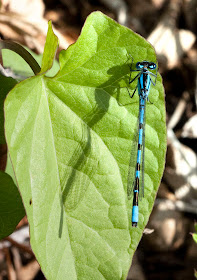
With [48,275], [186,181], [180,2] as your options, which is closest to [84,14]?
[180,2]

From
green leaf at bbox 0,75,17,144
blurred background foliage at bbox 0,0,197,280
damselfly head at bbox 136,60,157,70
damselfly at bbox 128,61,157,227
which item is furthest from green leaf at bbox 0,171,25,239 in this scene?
blurred background foliage at bbox 0,0,197,280

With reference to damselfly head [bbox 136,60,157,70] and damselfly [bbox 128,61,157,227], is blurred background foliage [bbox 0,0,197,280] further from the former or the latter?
damselfly head [bbox 136,60,157,70]

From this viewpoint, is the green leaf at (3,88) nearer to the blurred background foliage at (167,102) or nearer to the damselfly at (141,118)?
the damselfly at (141,118)

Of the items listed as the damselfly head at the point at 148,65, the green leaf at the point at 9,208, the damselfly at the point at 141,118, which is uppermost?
A: the damselfly head at the point at 148,65

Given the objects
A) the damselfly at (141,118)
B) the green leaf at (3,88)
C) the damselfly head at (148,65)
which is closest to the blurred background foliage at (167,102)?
the green leaf at (3,88)

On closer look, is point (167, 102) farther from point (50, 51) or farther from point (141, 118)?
point (50, 51)

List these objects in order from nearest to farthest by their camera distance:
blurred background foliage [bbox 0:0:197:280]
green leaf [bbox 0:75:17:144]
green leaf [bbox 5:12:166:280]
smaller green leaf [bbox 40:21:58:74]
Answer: smaller green leaf [bbox 40:21:58:74] < green leaf [bbox 5:12:166:280] < green leaf [bbox 0:75:17:144] < blurred background foliage [bbox 0:0:197:280]
